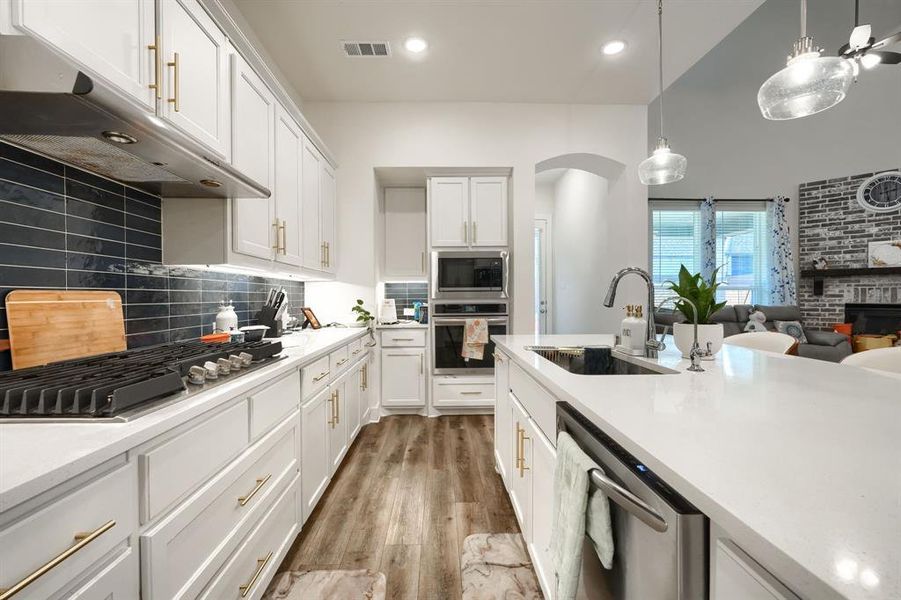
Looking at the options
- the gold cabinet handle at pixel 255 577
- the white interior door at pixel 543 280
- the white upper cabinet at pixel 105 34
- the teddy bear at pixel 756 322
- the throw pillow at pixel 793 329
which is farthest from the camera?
the white interior door at pixel 543 280

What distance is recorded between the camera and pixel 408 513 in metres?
1.95

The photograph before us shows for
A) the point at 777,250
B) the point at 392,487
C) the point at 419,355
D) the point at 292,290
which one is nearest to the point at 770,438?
the point at 392,487

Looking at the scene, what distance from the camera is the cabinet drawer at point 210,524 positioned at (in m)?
0.81

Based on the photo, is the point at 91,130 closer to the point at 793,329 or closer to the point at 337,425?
the point at 337,425

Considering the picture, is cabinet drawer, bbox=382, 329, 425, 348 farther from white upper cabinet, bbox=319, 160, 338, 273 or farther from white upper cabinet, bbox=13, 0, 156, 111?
white upper cabinet, bbox=13, 0, 156, 111

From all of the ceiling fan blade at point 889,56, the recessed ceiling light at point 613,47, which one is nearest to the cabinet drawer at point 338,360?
the recessed ceiling light at point 613,47

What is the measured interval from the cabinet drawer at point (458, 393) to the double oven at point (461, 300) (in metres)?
0.10

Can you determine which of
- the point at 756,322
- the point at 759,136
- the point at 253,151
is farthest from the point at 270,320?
the point at 759,136

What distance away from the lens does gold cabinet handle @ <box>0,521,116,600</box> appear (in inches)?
20.6

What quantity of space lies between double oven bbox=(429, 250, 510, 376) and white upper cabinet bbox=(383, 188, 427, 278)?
59 cm

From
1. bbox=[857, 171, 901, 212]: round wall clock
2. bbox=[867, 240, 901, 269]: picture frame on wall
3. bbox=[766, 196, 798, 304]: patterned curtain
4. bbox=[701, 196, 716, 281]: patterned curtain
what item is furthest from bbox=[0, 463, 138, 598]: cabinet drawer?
bbox=[857, 171, 901, 212]: round wall clock

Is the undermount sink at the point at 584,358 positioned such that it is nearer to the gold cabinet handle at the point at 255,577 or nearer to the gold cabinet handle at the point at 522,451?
the gold cabinet handle at the point at 522,451

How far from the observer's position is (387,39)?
275 cm

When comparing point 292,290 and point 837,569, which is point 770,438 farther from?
point 292,290
